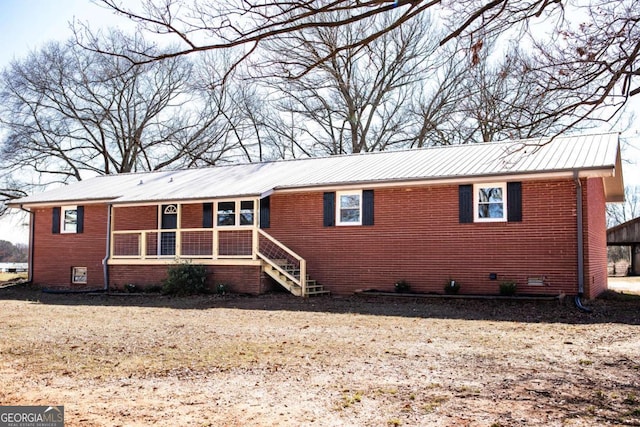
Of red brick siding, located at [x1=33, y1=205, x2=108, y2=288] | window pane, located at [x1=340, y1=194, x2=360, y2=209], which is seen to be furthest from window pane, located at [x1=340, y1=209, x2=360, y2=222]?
red brick siding, located at [x1=33, y1=205, x2=108, y2=288]

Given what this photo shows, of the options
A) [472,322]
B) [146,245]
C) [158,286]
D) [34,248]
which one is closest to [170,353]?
[472,322]

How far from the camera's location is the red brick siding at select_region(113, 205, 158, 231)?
20781 mm

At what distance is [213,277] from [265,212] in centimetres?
261

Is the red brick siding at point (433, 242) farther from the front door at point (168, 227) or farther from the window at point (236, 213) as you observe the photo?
the front door at point (168, 227)

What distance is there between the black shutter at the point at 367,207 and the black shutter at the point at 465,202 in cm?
256

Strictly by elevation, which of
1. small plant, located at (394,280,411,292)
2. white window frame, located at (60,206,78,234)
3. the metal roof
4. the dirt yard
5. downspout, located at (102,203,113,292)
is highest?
the metal roof

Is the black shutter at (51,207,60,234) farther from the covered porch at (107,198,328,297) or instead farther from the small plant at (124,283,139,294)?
the small plant at (124,283,139,294)

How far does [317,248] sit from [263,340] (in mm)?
8566

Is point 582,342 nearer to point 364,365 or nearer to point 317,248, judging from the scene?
point 364,365

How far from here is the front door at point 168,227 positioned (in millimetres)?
19734

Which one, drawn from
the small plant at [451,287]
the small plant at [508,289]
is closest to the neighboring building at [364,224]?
the small plant at [451,287]

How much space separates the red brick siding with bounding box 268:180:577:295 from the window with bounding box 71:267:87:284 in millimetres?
7810

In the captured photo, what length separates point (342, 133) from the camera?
34.2 m

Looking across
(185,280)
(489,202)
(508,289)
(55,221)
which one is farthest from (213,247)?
(508,289)
